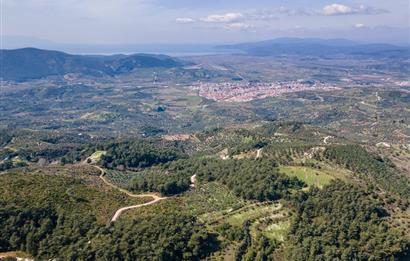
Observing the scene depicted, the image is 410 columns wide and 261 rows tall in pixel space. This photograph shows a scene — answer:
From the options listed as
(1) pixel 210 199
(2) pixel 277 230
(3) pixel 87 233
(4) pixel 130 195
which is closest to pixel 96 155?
(4) pixel 130 195

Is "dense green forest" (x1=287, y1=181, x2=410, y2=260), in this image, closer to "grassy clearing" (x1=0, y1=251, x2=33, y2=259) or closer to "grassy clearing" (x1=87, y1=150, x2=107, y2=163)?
"grassy clearing" (x1=0, y1=251, x2=33, y2=259)

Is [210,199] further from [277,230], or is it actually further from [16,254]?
[16,254]

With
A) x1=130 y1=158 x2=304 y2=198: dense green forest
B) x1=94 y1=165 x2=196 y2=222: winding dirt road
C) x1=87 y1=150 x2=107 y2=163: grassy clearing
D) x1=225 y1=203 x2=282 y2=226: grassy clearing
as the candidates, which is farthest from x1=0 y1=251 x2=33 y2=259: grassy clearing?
x1=87 y1=150 x2=107 y2=163: grassy clearing

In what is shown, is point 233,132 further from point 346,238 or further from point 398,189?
point 346,238

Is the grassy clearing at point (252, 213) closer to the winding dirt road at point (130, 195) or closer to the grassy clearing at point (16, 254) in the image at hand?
the winding dirt road at point (130, 195)

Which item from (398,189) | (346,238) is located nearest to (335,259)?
(346,238)
